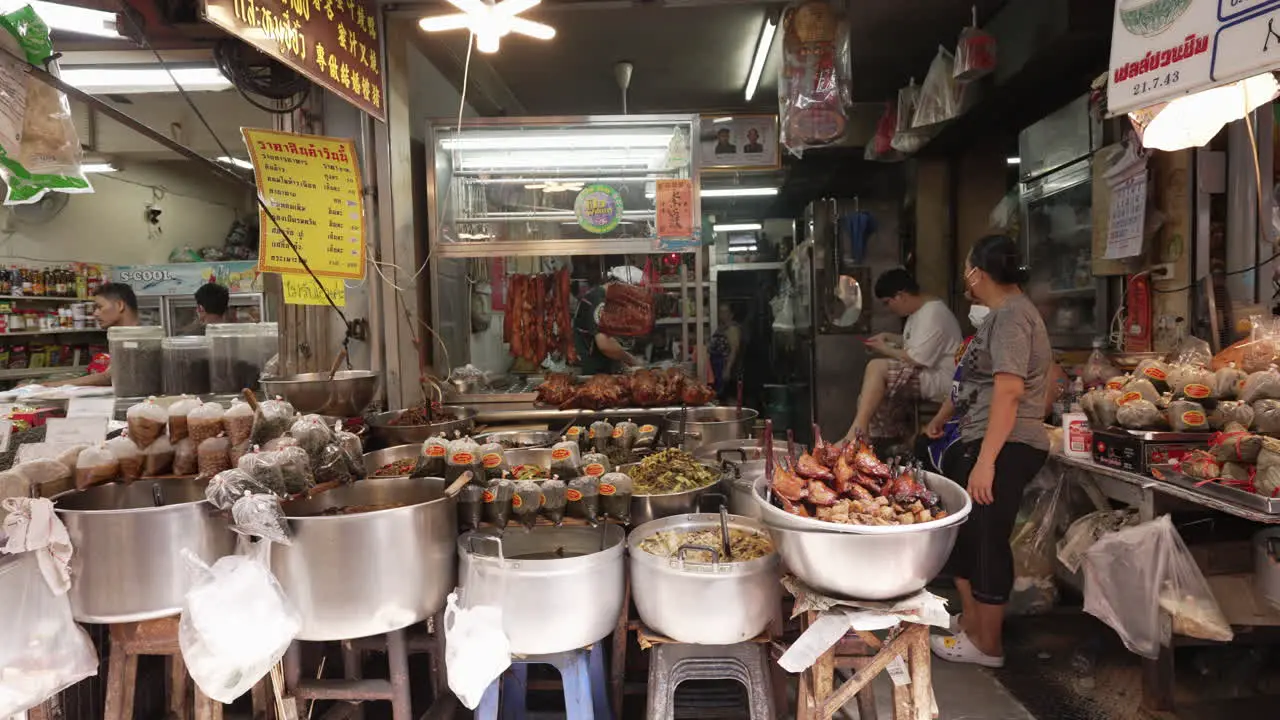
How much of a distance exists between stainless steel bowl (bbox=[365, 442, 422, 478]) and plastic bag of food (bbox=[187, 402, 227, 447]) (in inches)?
22.5

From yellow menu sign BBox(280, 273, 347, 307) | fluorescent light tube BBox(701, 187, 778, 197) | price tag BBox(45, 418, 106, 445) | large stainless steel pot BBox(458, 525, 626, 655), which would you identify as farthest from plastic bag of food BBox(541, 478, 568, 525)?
fluorescent light tube BBox(701, 187, 778, 197)

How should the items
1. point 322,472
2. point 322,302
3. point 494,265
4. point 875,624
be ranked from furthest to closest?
1. point 494,265
2. point 322,302
3. point 322,472
4. point 875,624

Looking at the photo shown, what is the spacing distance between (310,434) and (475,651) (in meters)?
1.04

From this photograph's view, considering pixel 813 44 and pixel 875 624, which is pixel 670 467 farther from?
pixel 813 44

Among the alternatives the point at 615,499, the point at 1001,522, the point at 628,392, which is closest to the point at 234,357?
the point at 628,392

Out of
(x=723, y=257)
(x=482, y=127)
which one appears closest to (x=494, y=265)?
(x=482, y=127)

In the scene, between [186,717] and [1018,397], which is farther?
[1018,397]

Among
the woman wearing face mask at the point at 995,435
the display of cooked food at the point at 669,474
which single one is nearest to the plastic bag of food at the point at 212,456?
the display of cooked food at the point at 669,474

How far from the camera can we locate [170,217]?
10.3 m

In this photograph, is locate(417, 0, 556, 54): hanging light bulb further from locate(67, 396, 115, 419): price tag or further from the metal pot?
the metal pot

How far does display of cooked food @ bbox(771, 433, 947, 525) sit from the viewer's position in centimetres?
199

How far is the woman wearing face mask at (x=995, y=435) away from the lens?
3.15 meters

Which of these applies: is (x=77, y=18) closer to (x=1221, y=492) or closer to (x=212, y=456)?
(x=212, y=456)

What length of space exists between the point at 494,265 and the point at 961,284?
4.52 m
